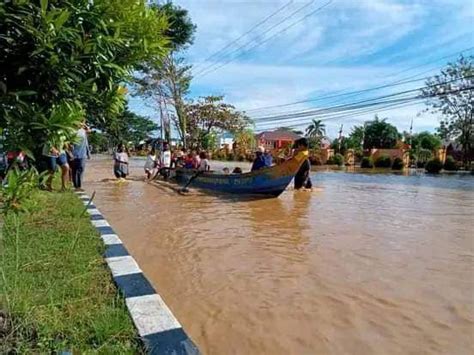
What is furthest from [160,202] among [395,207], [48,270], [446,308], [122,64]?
[122,64]

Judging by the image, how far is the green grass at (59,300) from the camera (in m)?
2.41

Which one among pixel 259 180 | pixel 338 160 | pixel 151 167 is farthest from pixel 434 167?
pixel 259 180

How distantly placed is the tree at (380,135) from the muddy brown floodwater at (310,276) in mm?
50908

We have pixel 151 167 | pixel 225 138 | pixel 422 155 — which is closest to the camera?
pixel 151 167

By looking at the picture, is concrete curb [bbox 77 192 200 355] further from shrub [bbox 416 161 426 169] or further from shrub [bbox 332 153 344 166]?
shrub [bbox 332 153 344 166]

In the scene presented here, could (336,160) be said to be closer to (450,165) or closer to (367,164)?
(367,164)

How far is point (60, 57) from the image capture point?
1.95 m

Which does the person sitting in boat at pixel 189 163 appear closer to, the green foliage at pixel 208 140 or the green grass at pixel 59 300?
the green grass at pixel 59 300

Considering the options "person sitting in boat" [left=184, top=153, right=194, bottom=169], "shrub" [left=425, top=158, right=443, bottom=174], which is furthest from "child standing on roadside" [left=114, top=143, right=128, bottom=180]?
"shrub" [left=425, top=158, right=443, bottom=174]

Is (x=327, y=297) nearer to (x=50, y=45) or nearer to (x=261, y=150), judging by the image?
(x=50, y=45)

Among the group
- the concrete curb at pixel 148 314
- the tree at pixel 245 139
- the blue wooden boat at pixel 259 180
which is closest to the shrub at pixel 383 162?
the tree at pixel 245 139

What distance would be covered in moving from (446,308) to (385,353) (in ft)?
3.85

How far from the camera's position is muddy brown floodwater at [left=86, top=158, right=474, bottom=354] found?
10.3ft

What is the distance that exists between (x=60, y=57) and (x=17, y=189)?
0.66 m
